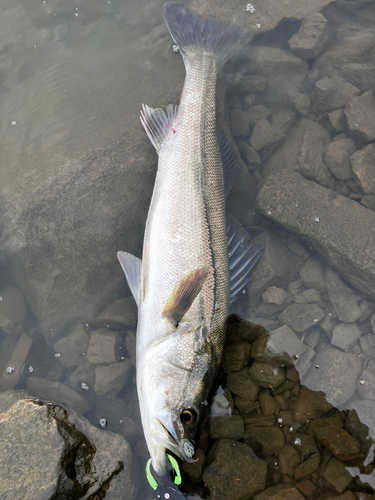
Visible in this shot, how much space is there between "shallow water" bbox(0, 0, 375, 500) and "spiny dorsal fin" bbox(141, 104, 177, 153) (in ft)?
0.76

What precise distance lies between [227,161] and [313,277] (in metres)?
1.63

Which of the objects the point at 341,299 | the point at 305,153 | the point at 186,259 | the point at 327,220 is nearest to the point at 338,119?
the point at 305,153

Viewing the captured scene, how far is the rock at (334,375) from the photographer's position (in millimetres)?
3242

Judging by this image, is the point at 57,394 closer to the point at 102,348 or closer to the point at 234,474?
the point at 102,348

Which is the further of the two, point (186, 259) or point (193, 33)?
point (193, 33)

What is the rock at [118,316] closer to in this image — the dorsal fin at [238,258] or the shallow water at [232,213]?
the shallow water at [232,213]

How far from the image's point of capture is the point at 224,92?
161 inches

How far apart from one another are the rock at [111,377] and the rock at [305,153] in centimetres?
276

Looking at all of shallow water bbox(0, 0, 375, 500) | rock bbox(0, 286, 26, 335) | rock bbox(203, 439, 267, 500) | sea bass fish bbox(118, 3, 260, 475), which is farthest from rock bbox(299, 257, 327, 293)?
rock bbox(0, 286, 26, 335)

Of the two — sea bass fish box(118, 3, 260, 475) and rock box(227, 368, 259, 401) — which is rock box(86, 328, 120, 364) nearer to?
sea bass fish box(118, 3, 260, 475)

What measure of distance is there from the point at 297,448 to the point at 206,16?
4.75 meters

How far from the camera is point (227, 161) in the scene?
339 centimetres

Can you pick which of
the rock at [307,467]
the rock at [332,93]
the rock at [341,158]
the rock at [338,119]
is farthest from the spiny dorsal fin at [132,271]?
the rock at [332,93]

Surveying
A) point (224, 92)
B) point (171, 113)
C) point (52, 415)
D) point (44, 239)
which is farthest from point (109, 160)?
point (52, 415)
